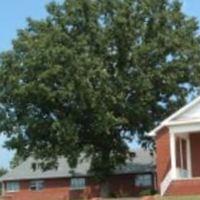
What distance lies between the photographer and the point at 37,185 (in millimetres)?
70062

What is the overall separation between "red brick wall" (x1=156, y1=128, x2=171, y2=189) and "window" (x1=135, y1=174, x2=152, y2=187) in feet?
67.3

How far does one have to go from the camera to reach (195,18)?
55.3 m

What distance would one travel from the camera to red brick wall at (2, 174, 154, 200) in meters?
64.0

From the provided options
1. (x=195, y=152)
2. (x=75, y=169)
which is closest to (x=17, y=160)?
(x=75, y=169)

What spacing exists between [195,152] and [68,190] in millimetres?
26628

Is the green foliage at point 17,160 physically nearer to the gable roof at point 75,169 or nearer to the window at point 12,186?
the gable roof at point 75,169

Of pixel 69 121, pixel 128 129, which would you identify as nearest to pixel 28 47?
pixel 69 121

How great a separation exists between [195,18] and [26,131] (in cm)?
1531

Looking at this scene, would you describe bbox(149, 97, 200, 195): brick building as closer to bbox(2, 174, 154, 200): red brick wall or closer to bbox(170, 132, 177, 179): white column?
bbox(170, 132, 177, 179): white column

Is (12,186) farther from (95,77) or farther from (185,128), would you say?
(185,128)

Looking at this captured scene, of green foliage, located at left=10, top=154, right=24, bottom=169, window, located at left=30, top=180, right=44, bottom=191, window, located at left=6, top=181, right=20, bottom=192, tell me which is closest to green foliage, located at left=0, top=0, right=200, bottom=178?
green foliage, located at left=10, top=154, right=24, bottom=169

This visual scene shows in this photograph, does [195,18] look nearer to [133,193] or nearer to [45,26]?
[45,26]

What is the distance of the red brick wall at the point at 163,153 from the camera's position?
42.9 m

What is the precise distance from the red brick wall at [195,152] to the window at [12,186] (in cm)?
3178
